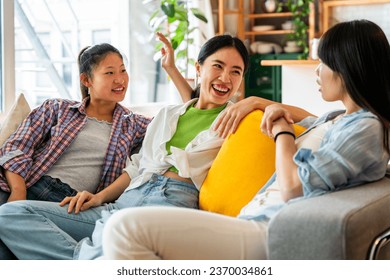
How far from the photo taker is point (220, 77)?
7.22ft

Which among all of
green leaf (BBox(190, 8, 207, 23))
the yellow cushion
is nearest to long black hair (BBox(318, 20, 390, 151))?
the yellow cushion

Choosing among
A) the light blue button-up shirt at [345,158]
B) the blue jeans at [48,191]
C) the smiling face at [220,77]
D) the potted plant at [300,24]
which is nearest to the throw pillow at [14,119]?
the blue jeans at [48,191]

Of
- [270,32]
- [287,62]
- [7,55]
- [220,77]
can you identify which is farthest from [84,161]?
[270,32]

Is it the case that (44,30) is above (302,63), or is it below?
above

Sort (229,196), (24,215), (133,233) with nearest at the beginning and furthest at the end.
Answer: (133,233) < (229,196) < (24,215)

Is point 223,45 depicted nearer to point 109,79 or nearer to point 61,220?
point 109,79

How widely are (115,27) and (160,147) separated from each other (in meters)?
3.28

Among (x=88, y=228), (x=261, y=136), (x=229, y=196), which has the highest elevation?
(x=261, y=136)

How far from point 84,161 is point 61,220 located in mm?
344

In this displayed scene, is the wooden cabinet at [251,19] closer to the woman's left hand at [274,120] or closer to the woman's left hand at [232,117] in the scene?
the woman's left hand at [232,117]

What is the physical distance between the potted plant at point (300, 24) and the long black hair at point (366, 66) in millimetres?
4044

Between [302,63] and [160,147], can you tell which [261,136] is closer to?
[160,147]

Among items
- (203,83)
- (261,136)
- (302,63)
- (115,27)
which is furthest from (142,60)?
(261,136)
